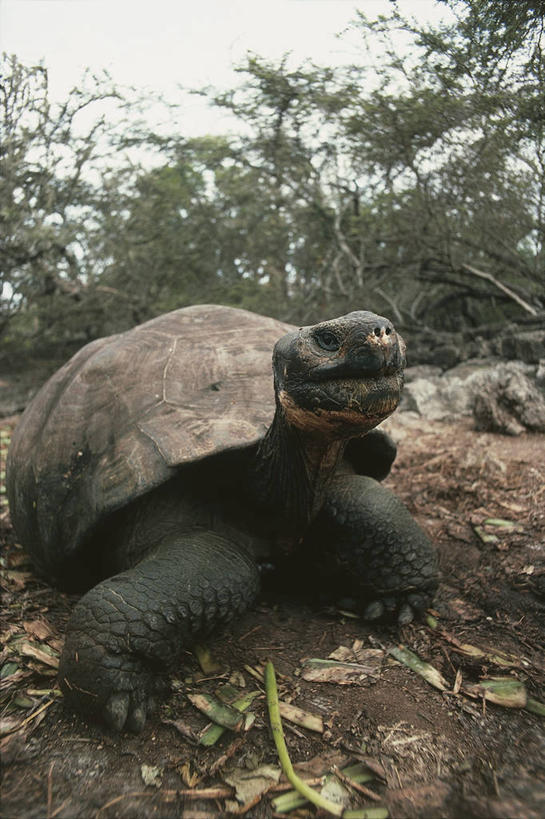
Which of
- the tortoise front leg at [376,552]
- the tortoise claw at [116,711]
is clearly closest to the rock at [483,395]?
the tortoise front leg at [376,552]

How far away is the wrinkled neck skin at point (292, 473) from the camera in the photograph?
190 centimetres

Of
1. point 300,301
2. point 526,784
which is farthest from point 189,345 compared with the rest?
point 300,301

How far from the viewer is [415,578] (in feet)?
7.40

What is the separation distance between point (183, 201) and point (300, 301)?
2.32 meters

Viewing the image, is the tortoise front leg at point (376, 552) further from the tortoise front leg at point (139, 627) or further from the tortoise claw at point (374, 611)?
the tortoise front leg at point (139, 627)

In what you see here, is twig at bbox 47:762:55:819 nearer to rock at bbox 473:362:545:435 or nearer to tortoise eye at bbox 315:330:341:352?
tortoise eye at bbox 315:330:341:352

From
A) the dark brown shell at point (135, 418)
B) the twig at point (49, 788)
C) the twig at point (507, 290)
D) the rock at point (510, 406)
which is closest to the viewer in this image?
the twig at point (49, 788)

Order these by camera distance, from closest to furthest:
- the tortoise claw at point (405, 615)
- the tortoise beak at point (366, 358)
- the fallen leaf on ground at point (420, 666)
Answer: the tortoise beak at point (366, 358), the fallen leaf on ground at point (420, 666), the tortoise claw at point (405, 615)

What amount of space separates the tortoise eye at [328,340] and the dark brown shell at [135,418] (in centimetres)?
56

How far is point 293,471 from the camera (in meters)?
2.00

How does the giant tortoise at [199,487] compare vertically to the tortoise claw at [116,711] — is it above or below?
above

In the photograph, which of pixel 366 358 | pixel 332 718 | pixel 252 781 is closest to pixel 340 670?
pixel 332 718

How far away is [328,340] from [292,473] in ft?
1.85

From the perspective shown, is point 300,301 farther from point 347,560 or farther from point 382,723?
point 382,723
